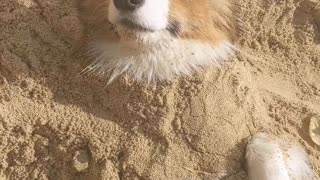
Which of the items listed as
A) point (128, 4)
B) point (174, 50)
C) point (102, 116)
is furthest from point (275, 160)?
point (128, 4)

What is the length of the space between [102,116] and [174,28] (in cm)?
57

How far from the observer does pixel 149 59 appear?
336cm

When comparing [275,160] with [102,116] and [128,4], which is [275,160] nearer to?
[102,116]

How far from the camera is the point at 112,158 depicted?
322 centimetres

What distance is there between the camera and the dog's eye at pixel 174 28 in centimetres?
326

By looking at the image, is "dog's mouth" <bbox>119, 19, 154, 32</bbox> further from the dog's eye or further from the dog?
the dog's eye

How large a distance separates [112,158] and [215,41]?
0.83m

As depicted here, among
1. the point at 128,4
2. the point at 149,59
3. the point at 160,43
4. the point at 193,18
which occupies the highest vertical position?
the point at 128,4

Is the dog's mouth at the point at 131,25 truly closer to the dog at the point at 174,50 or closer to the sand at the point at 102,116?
the dog at the point at 174,50

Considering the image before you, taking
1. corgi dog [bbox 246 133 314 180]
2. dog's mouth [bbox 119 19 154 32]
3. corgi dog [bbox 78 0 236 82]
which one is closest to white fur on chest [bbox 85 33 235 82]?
corgi dog [bbox 78 0 236 82]

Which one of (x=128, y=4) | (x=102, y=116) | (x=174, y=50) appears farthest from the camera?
(x=174, y=50)

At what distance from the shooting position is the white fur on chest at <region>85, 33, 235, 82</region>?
3.33m

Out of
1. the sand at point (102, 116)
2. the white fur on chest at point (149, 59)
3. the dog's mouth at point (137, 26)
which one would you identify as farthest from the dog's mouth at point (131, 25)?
the sand at point (102, 116)

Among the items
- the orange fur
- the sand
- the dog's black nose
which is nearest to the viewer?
the dog's black nose
